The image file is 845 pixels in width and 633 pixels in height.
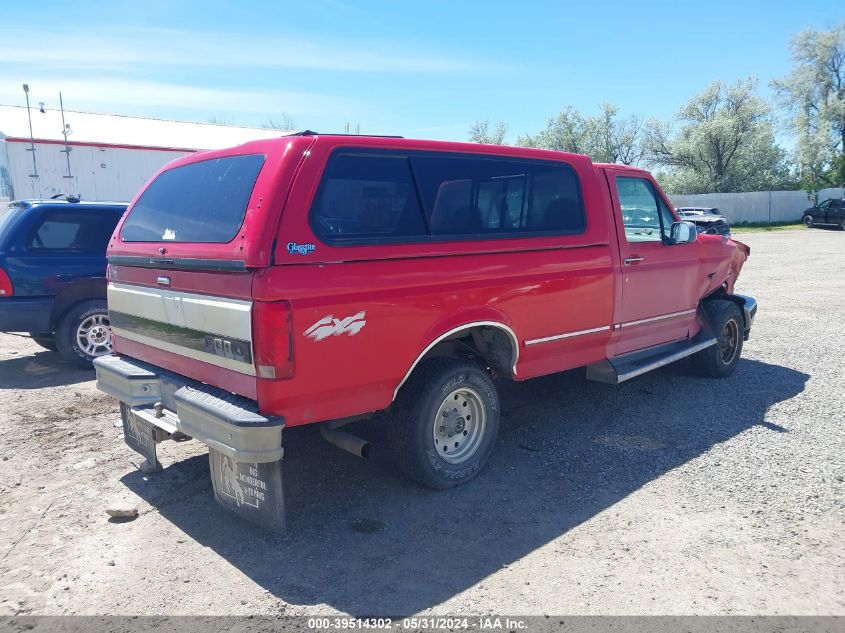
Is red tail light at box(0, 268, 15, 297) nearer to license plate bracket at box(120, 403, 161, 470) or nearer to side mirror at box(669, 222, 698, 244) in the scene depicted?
license plate bracket at box(120, 403, 161, 470)

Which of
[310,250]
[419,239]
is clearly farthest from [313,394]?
[419,239]

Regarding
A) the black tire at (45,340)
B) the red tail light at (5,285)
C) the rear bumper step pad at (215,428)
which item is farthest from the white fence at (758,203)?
the rear bumper step pad at (215,428)

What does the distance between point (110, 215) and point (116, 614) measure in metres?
5.85

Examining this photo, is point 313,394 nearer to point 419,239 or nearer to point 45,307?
point 419,239

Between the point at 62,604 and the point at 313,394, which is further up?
the point at 313,394

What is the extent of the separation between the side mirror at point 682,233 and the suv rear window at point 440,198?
1326 millimetres

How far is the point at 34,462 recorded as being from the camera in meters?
4.90

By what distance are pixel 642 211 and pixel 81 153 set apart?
77.2 ft

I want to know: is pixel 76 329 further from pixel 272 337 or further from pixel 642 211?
pixel 642 211

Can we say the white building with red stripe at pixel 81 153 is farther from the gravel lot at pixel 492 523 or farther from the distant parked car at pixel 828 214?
the distant parked car at pixel 828 214

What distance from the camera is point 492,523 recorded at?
3.94m

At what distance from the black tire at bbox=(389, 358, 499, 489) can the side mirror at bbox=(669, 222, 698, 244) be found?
2.58m

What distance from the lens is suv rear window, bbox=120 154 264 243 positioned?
11.9ft

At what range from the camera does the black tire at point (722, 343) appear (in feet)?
22.1
